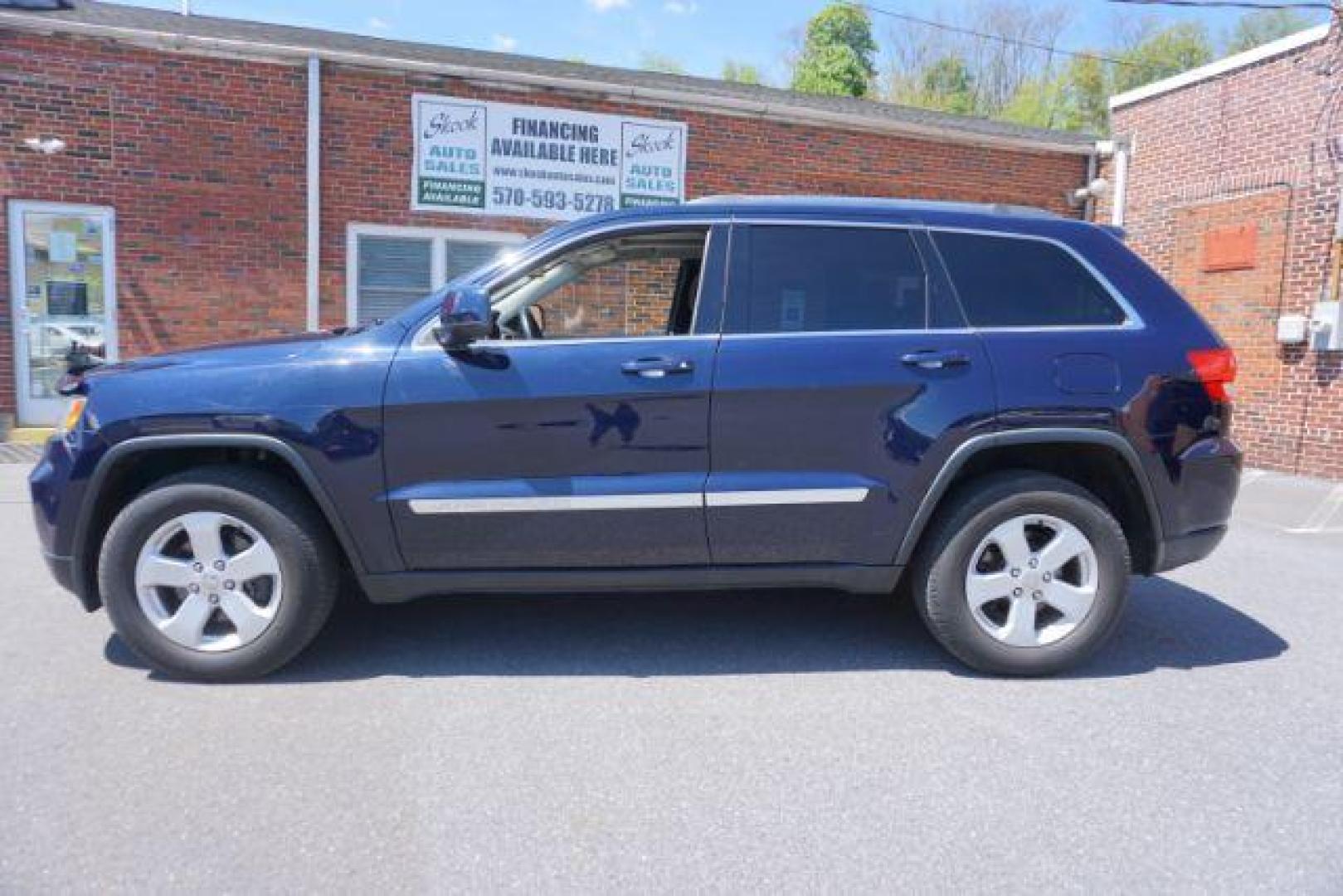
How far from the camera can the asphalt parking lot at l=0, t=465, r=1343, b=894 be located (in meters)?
2.39

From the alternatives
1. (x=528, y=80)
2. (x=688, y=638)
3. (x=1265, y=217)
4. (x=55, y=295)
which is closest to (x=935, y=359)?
(x=688, y=638)

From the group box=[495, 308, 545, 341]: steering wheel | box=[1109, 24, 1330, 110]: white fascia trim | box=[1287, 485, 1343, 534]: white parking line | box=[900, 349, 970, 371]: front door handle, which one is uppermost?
box=[1109, 24, 1330, 110]: white fascia trim

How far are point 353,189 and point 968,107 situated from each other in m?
29.4

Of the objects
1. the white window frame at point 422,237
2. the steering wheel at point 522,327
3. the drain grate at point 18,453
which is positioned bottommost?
the drain grate at point 18,453

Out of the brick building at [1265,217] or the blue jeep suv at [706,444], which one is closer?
the blue jeep suv at [706,444]

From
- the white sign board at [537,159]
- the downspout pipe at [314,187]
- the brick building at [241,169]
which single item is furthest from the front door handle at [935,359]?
the downspout pipe at [314,187]

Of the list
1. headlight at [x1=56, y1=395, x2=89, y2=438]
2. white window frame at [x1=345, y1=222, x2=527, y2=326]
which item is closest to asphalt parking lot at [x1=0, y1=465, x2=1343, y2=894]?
headlight at [x1=56, y1=395, x2=89, y2=438]

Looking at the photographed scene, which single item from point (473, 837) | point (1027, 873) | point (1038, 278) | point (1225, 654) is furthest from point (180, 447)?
point (1225, 654)

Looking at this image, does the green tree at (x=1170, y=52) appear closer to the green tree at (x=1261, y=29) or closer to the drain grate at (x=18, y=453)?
the green tree at (x=1261, y=29)

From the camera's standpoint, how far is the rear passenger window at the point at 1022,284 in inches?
144

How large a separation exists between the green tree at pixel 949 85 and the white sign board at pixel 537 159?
83.1ft

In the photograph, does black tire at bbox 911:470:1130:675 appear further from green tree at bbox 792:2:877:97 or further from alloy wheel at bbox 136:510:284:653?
green tree at bbox 792:2:877:97

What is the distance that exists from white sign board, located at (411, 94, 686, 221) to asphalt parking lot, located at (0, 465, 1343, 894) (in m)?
7.06

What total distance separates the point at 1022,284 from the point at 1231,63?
9.13 m
